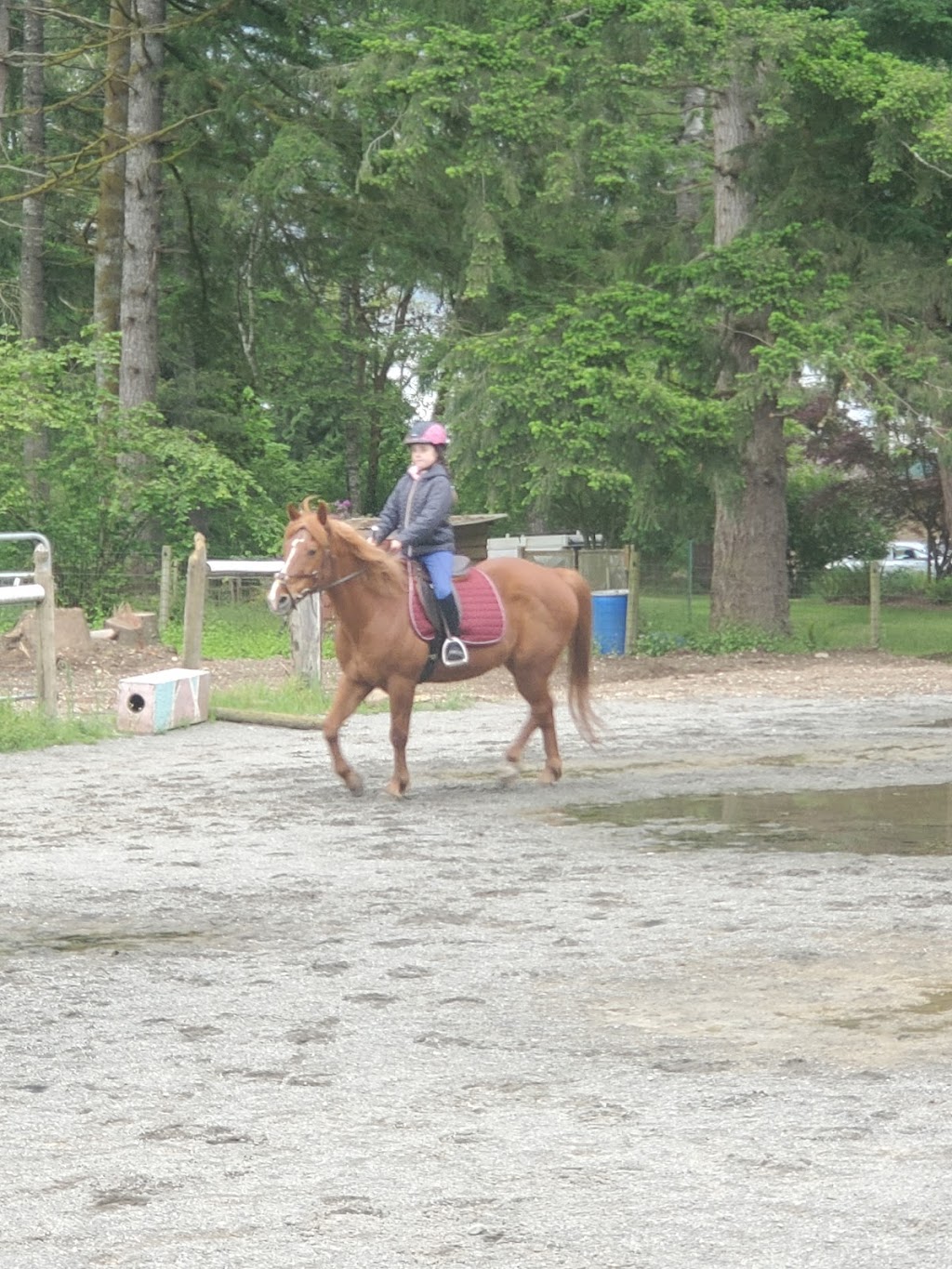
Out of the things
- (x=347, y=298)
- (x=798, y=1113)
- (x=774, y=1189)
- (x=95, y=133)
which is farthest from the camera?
(x=347, y=298)

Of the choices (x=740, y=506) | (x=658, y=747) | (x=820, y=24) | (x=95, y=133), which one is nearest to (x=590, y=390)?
(x=740, y=506)

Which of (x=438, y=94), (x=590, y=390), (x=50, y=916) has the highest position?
(x=438, y=94)

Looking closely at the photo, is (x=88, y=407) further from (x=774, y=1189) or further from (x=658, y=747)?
(x=774, y=1189)

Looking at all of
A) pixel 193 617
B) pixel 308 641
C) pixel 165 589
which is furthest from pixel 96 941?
pixel 165 589

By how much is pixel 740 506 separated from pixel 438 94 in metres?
6.58

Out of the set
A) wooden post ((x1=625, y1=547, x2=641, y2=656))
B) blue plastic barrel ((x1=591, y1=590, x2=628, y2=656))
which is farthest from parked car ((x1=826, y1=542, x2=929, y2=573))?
blue plastic barrel ((x1=591, y1=590, x2=628, y2=656))

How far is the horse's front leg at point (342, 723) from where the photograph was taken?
502 inches

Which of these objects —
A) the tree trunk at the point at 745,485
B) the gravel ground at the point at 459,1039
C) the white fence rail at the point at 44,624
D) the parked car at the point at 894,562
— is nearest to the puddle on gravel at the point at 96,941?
the gravel ground at the point at 459,1039

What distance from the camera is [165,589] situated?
26797mm

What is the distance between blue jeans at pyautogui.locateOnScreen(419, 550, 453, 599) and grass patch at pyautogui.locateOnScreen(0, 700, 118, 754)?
4039 millimetres

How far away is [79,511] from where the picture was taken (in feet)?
90.9

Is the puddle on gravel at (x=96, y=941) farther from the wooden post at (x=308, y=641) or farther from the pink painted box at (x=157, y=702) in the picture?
the wooden post at (x=308, y=641)

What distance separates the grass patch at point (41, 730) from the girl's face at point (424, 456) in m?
4.34

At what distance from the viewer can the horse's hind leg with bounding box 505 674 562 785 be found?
43.9 ft
